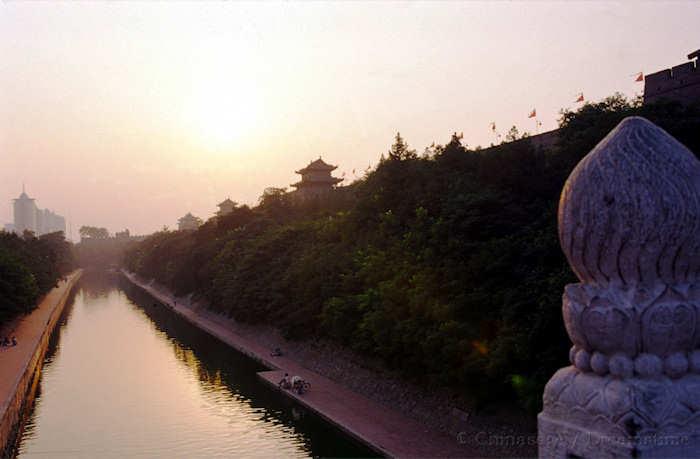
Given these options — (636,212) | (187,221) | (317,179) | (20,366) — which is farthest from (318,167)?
(187,221)

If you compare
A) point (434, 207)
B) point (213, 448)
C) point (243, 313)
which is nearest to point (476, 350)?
point (213, 448)

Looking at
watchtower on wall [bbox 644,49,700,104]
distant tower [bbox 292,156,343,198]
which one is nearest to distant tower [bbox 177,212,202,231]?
distant tower [bbox 292,156,343,198]

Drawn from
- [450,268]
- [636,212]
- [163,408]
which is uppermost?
[636,212]

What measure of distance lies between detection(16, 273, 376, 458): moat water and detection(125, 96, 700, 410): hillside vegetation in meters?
2.50

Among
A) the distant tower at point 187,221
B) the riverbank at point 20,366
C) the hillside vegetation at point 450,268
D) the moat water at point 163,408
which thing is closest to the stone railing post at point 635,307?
the hillside vegetation at point 450,268

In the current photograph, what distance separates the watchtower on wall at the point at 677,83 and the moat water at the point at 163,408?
44.7 feet

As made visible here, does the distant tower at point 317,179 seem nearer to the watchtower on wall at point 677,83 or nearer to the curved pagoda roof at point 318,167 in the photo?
the curved pagoda roof at point 318,167

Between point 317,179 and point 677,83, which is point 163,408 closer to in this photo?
point 677,83

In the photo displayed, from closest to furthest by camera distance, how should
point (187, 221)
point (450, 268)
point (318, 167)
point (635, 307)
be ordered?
1. point (635, 307)
2. point (450, 268)
3. point (318, 167)
4. point (187, 221)

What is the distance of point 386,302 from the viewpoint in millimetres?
16016

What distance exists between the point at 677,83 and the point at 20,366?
21777 mm

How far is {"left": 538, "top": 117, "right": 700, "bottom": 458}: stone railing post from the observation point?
2637mm

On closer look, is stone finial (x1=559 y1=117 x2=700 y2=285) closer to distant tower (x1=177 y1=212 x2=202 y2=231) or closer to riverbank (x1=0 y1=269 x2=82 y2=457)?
riverbank (x1=0 y1=269 x2=82 y2=457)

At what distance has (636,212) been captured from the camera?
2.71 meters
